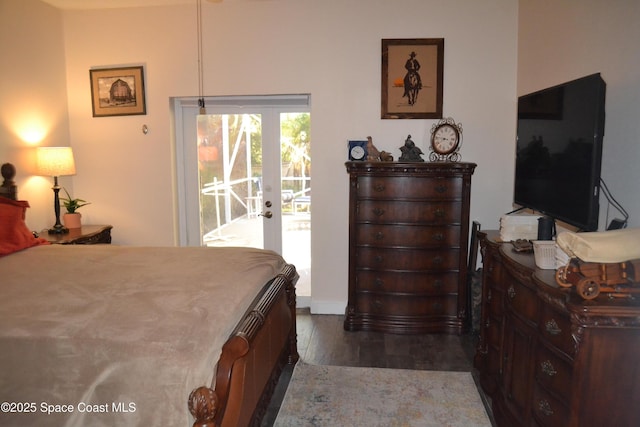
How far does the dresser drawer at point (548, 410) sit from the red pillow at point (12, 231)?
10.4 feet

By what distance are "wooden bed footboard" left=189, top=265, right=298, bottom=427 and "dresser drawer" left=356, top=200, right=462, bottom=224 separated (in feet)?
3.22

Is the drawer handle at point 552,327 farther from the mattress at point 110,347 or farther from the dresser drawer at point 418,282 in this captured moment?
the dresser drawer at point 418,282

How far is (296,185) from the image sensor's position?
439 cm

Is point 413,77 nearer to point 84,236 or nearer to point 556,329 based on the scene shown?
point 556,329

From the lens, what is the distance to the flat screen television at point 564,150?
2.00 m

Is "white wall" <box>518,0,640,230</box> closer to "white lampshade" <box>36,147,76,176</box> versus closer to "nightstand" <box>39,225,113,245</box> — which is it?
"nightstand" <box>39,225,113,245</box>

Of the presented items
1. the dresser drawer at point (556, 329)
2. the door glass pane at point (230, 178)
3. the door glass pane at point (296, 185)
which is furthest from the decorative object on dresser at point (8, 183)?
the dresser drawer at point (556, 329)

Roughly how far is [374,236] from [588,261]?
84.9 inches

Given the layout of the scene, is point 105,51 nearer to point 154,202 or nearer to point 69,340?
point 154,202

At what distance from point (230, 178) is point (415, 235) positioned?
1.93m

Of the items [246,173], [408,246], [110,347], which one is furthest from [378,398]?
[246,173]

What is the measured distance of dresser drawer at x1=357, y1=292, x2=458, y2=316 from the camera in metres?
3.79

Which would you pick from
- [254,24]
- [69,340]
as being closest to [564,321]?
[69,340]

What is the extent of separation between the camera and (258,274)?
8.27ft
